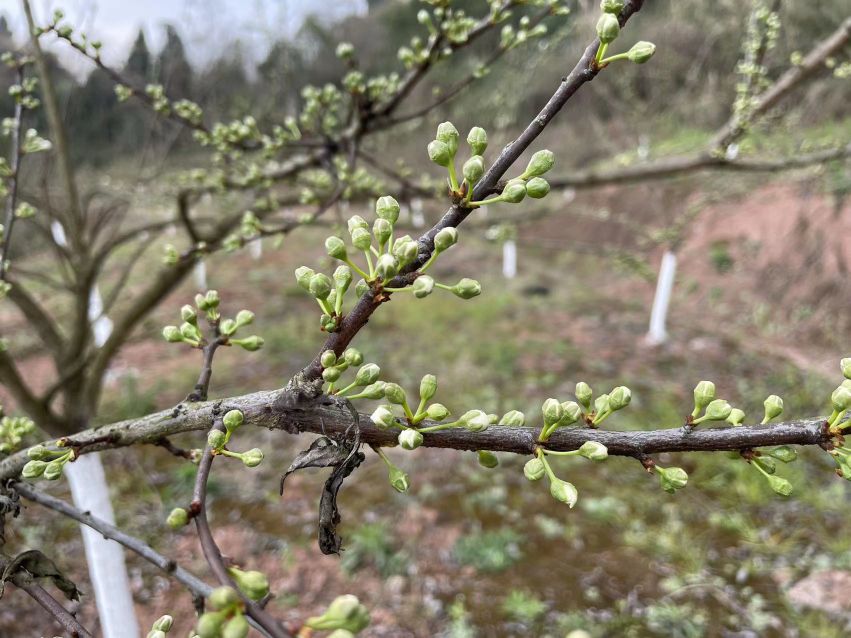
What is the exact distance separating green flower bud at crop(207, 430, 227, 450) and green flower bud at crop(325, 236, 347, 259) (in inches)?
14.8

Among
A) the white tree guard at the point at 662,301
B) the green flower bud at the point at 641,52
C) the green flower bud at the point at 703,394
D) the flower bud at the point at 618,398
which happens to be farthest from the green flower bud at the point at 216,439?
the white tree guard at the point at 662,301

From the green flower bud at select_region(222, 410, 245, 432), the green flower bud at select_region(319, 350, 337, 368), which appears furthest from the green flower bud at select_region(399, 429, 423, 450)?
the green flower bud at select_region(222, 410, 245, 432)

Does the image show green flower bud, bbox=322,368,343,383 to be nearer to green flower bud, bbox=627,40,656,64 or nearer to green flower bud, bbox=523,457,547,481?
green flower bud, bbox=523,457,547,481

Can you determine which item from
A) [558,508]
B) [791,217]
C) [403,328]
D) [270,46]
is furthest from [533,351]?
[270,46]

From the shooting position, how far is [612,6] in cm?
87

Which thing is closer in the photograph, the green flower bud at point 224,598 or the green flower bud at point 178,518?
the green flower bud at point 224,598

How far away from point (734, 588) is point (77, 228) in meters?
6.32

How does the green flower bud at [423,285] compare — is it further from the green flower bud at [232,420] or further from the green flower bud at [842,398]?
the green flower bud at [842,398]

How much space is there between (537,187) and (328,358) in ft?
1.51

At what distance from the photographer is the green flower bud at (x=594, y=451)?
0.85 m

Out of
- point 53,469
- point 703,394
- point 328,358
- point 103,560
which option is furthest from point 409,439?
point 103,560

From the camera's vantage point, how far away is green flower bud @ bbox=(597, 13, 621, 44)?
81 cm

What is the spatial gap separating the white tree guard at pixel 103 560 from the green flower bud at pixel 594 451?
10.2 ft

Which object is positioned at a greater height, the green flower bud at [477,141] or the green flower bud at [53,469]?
the green flower bud at [477,141]
